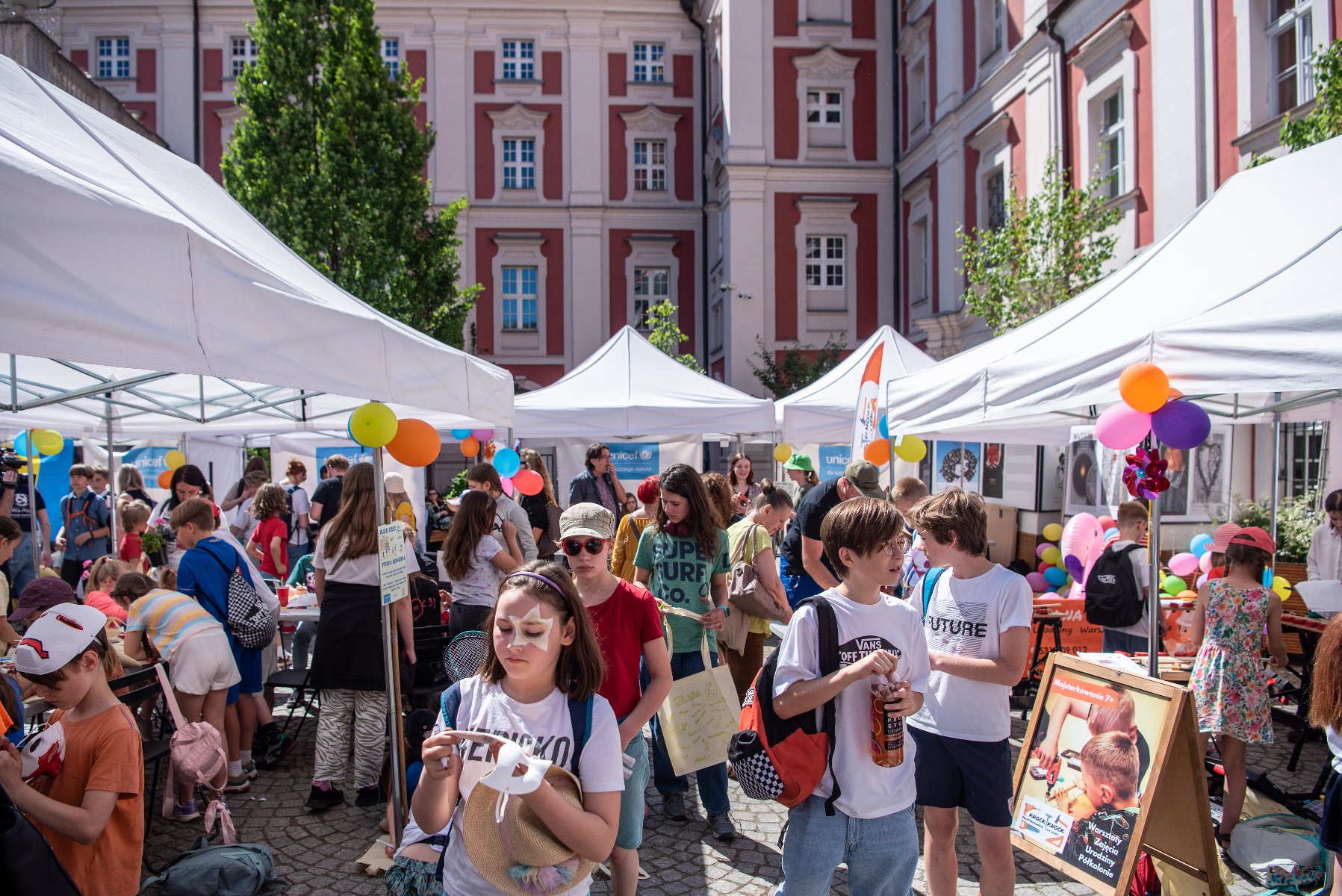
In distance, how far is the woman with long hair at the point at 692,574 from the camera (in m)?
4.27

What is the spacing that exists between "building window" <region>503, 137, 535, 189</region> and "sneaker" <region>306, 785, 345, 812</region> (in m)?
26.2

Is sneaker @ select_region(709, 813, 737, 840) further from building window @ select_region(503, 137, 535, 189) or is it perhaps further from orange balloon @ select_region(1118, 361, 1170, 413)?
building window @ select_region(503, 137, 535, 189)

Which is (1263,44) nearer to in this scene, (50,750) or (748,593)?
(748,593)

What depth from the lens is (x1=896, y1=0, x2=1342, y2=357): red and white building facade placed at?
10.8 meters

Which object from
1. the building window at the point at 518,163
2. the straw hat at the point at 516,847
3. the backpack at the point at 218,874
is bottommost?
the backpack at the point at 218,874

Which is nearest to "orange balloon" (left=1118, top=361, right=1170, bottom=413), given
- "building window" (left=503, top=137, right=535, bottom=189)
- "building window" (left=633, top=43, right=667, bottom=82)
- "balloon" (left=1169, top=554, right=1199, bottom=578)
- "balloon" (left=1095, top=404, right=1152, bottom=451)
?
"balloon" (left=1095, top=404, right=1152, bottom=451)

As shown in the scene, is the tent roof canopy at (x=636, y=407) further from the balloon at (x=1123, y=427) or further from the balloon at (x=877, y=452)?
Answer: the balloon at (x=1123, y=427)

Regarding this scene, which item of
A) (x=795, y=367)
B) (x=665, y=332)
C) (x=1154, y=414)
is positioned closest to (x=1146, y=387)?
(x=1154, y=414)

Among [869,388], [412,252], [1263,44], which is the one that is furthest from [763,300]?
[869,388]

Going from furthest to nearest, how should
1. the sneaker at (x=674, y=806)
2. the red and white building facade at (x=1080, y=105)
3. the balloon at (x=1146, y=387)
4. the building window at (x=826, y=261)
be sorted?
the building window at (x=826, y=261)
the red and white building facade at (x=1080, y=105)
the sneaker at (x=674, y=806)
the balloon at (x=1146, y=387)

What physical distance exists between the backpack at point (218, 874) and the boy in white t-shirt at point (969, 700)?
8.89ft

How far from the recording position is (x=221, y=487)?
14672 millimetres

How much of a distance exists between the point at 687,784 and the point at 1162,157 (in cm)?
1175

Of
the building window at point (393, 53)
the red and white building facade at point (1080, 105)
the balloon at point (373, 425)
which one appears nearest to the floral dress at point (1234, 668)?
the balloon at point (373, 425)
